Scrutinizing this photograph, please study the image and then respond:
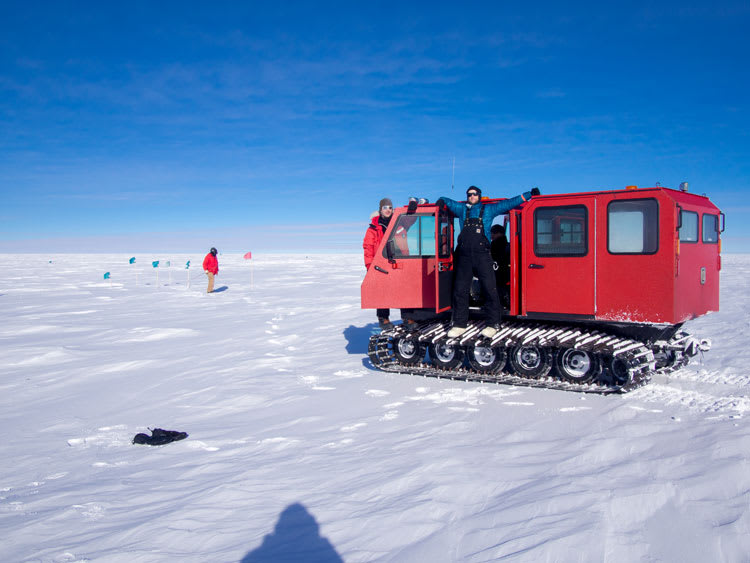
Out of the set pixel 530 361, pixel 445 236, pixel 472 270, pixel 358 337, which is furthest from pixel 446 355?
pixel 358 337

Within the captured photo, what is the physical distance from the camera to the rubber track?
6762 mm

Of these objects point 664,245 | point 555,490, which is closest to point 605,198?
point 664,245

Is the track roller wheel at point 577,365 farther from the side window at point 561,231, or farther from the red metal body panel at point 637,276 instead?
the side window at point 561,231

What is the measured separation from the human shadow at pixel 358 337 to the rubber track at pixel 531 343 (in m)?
1.89

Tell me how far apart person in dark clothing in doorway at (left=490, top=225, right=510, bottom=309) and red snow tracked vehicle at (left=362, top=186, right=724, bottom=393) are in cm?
32

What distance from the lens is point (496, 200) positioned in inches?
319

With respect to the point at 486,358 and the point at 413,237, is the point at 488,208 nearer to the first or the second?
the point at 413,237

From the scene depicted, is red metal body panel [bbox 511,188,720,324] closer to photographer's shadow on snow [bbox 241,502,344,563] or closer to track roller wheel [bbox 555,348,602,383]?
track roller wheel [bbox 555,348,602,383]

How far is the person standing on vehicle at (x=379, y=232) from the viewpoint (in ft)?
28.6

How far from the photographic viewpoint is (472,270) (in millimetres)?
7309

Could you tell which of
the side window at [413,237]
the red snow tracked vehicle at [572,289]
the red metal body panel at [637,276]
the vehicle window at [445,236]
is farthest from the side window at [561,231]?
the side window at [413,237]

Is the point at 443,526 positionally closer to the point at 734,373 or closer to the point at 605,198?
the point at 605,198

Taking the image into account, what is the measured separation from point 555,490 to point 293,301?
671 inches

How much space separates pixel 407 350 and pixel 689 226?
15.3 ft
